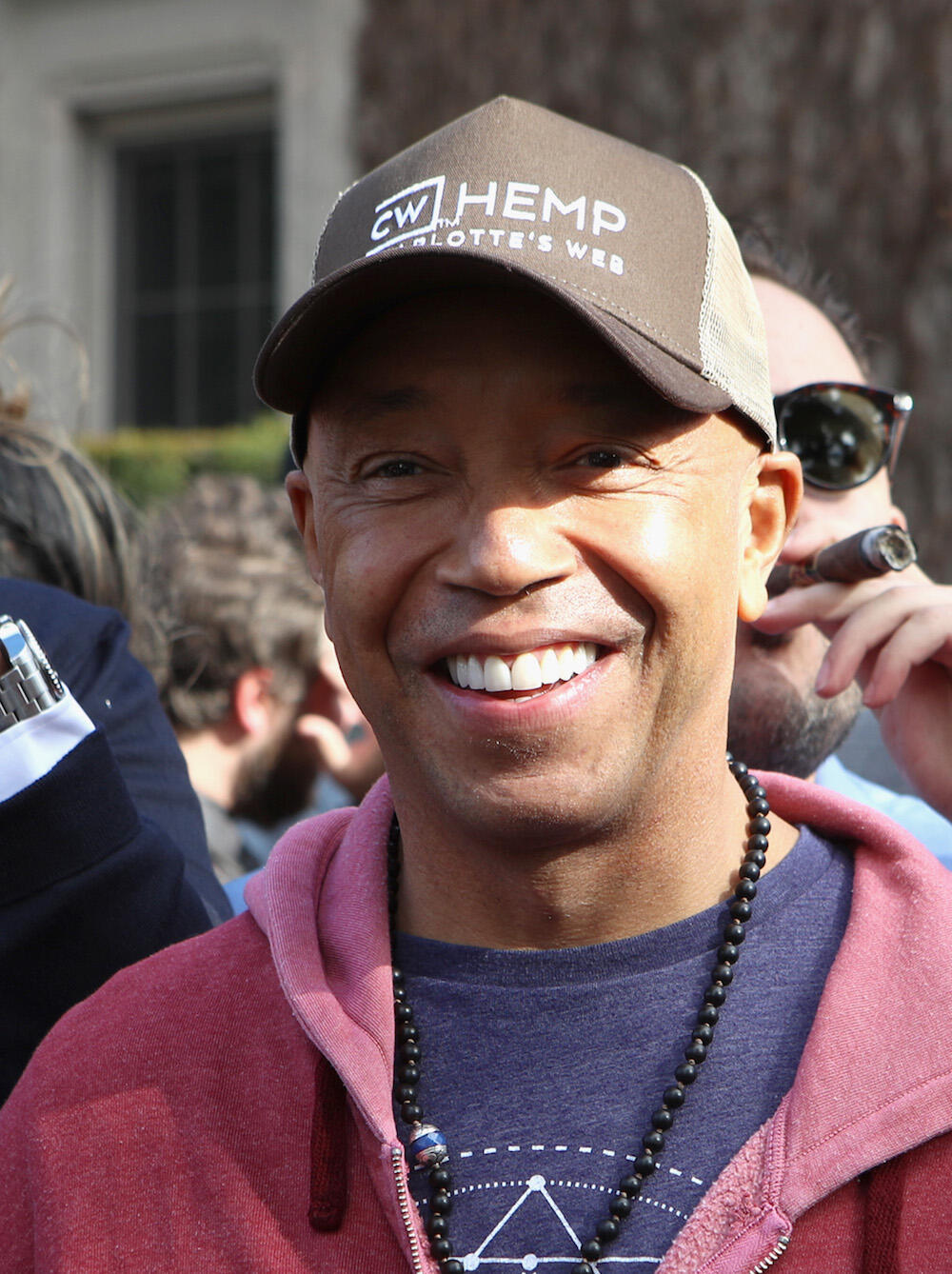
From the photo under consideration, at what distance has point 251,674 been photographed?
3.88 m

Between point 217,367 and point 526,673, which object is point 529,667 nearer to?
point 526,673

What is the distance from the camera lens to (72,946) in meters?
1.97

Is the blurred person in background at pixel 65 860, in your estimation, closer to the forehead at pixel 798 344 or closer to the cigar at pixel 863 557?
the cigar at pixel 863 557

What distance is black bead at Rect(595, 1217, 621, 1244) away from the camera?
58.9 inches

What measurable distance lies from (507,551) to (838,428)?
133cm

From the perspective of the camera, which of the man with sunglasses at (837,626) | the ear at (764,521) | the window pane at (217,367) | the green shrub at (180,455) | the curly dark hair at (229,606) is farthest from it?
the window pane at (217,367)

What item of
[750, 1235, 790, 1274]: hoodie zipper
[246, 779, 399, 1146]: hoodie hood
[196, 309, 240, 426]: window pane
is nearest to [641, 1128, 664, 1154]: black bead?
[750, 1235, 790, 1274]: hoodie zipper

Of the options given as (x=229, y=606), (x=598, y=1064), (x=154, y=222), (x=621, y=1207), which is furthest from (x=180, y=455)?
(x=621, y=1207)

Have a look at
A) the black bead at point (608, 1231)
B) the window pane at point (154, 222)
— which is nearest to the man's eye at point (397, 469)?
the black bead at point (608, 1231)

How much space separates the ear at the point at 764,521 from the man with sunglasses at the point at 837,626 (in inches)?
20.4

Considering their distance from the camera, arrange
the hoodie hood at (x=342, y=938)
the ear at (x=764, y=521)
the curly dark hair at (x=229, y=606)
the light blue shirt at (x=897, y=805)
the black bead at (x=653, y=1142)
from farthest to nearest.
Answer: the curly dark hair at (x=229, y=606), the light blue shirt at (x=897, y=805), the ear at (x=764, y=521), the hoodie hood at (x=342, y=938), the black bead at (x=653, y=1142)

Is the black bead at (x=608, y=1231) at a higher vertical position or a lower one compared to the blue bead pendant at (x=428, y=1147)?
lower

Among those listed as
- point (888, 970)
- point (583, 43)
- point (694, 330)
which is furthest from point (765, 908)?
point (583, 43)

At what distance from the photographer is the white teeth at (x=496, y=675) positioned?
1.60 metres
